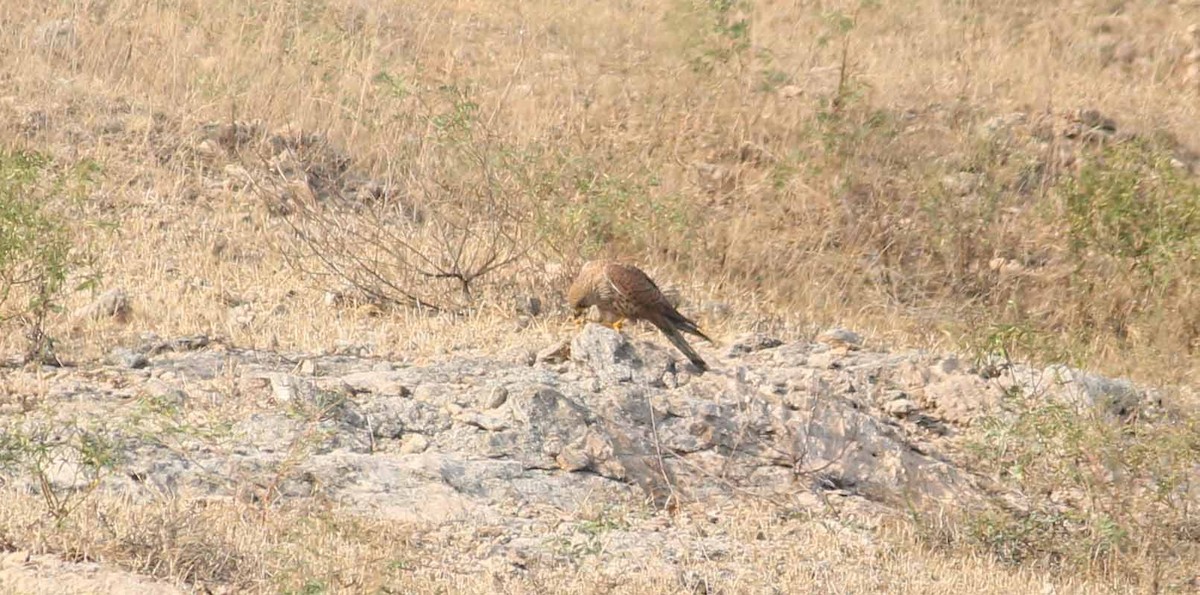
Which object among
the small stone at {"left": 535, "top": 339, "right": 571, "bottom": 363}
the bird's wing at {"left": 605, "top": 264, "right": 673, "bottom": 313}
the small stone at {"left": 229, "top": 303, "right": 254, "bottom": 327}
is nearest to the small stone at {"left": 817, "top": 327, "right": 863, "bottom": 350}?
the bird's wing at {"left": 605, "top": 264, "right": 673, "bottom": 313}

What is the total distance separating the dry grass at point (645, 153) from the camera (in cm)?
837

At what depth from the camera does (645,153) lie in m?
10.9

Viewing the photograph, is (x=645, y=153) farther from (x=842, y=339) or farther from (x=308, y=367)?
(x=308, y=367)

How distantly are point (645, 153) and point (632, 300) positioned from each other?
12.9ft

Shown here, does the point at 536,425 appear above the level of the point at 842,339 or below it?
above

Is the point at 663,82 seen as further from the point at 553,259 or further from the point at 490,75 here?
the point at 553,259

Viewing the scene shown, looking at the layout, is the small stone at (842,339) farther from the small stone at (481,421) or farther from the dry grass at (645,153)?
the small stone at (481,421)

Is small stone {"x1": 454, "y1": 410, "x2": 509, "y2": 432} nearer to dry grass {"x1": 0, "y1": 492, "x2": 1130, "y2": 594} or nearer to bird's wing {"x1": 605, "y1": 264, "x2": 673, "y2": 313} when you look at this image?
dry grass {"x1": 0, "y1": 492, "x2": 1130, "y2": 594}

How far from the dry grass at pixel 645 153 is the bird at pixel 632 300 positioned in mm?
476

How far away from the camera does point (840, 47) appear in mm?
12992

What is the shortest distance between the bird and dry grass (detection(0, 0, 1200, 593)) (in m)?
0.48

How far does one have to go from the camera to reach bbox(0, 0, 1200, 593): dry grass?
329 inches

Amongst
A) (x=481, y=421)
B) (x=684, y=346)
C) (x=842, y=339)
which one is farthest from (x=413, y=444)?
(x=842, y=339)

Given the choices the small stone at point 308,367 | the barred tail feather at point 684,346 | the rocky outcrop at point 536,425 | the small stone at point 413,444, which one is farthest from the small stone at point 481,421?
the barred tail feather at point 684,346
